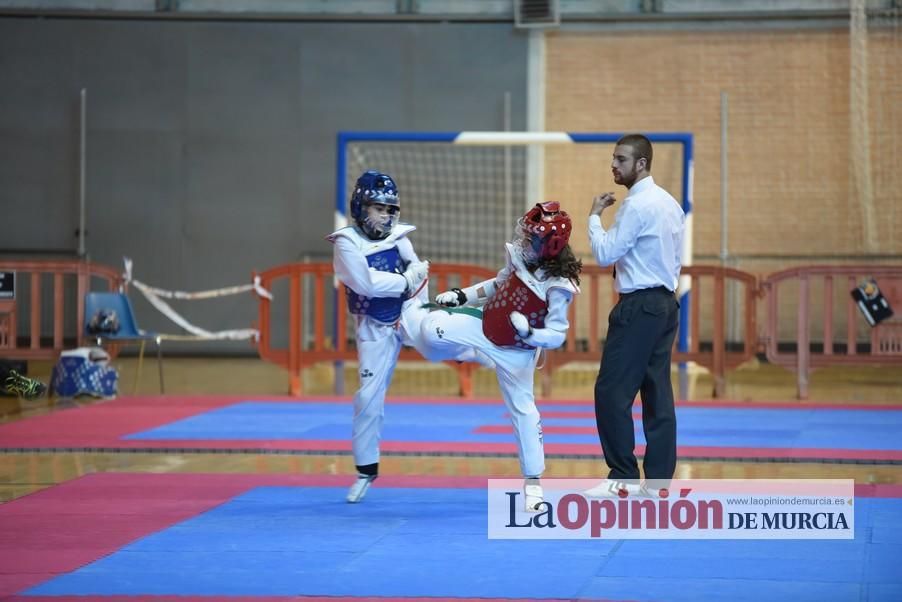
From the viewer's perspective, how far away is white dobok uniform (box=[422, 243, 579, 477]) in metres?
6.07

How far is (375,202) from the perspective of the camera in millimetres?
6453

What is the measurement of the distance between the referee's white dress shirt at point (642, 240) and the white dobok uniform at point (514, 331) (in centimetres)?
30

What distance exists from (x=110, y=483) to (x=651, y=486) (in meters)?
3.03

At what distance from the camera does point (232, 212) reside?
55.9 feet

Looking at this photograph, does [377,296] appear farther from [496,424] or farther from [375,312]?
[496,424]

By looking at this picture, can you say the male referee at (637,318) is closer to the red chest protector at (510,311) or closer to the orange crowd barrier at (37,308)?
the red chest protector at (510,311)

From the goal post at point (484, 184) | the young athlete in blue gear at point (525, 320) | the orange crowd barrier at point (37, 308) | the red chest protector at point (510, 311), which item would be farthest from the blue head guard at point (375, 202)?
the goal post at point (484, 184)

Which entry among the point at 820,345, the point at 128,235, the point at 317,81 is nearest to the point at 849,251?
the point at 820,345

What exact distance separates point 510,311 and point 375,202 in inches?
35.6

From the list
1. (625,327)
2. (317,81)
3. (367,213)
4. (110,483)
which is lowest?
(110,483)

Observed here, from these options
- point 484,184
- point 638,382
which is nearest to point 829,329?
point 484,184

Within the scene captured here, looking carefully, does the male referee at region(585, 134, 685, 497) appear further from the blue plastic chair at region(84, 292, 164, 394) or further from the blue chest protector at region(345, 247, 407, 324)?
the blue plastic chair at region(84, 292, 164, 394)

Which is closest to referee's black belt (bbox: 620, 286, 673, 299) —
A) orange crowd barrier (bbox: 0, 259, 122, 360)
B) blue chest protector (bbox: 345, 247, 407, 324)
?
blue chest protector (bbox: 345, 247, 407, 324)

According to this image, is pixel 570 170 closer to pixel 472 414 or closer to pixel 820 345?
pixel 820 345
